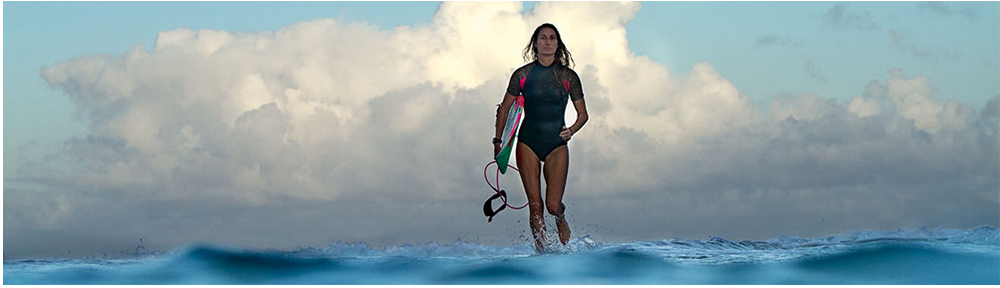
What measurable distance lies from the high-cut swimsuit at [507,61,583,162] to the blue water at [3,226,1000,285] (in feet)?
3.93

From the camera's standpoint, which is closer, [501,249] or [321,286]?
[321,286]

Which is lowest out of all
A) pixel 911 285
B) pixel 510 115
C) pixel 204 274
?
pixel 911 285

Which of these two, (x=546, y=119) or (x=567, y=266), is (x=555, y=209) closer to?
(x=546, y=119)

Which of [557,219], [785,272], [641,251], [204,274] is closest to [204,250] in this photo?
[204,274]

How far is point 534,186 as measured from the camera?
1110 cm

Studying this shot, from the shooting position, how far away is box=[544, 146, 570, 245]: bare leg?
11.0 m

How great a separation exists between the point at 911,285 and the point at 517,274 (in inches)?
141

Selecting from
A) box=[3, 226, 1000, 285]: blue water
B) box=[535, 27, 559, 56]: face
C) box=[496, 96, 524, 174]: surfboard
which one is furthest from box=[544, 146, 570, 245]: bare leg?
box=[535, 27, 559, 56]: face

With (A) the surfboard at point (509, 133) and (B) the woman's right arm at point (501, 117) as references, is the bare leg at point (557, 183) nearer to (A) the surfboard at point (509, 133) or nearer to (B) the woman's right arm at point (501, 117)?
(A) the surfboard at point (509, 133)

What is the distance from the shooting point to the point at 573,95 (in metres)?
11.0

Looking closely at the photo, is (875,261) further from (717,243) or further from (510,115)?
(510,115)

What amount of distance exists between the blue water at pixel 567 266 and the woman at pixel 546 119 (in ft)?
1.68

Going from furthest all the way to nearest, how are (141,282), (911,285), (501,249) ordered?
1. (501,249)
2. (141,282)
3. (911,285)

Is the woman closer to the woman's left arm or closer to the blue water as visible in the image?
the woman's left arm
